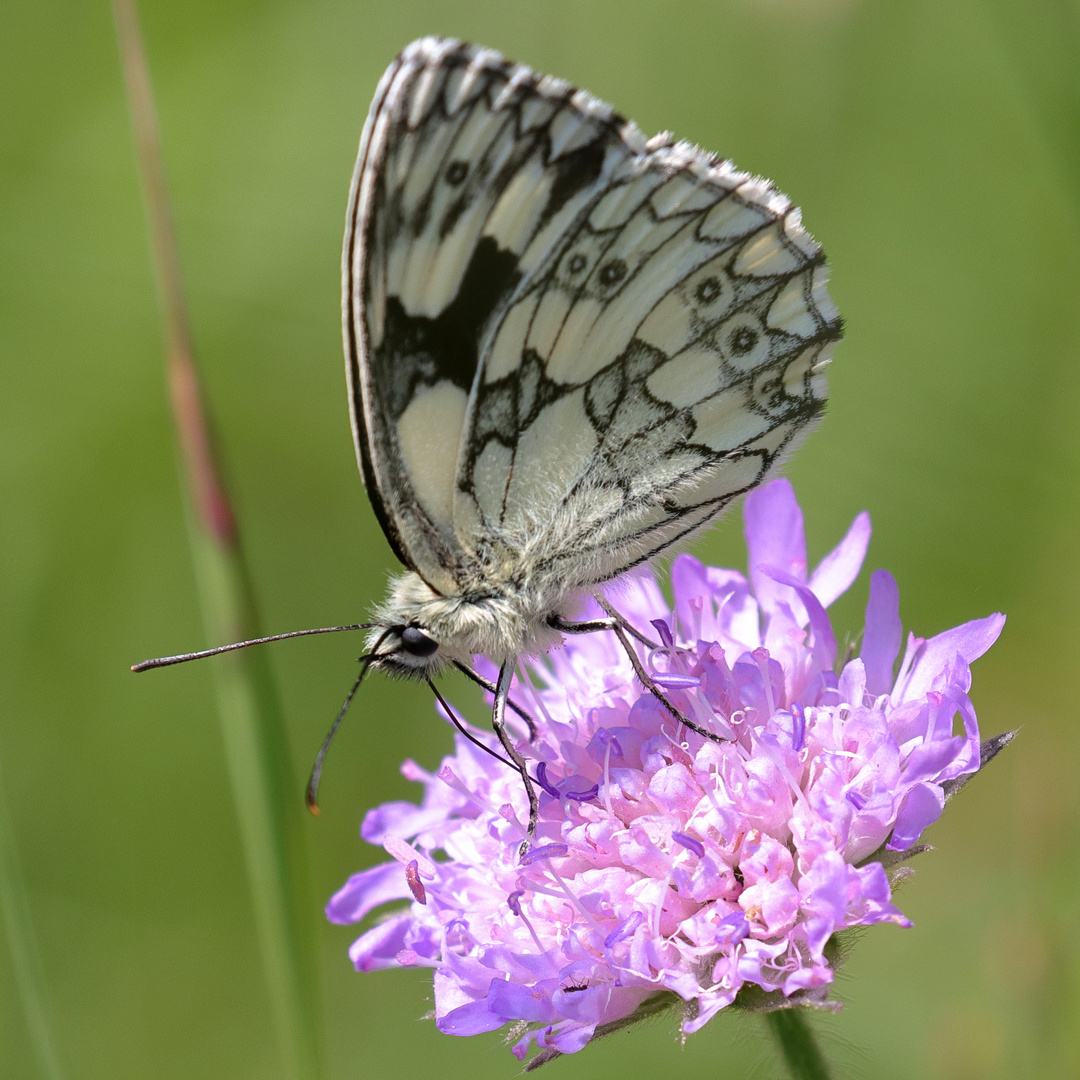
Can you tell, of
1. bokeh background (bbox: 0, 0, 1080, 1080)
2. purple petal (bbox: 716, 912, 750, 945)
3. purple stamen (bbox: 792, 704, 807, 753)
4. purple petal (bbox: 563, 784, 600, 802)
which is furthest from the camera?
bokeh background (bbox: 0, 0, 1080, 1080)

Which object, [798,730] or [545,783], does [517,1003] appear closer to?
[545,783]

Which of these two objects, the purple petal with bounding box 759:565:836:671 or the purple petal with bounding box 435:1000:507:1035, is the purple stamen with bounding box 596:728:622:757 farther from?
the purple petal with bounding box 435:1000:507:1035

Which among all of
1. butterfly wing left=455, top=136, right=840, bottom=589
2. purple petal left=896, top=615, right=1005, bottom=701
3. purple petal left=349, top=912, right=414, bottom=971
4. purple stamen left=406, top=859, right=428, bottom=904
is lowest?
purple petal left=349, top=912, right=414, bottom=971

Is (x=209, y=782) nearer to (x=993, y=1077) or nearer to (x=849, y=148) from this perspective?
(x=993, y=1077)

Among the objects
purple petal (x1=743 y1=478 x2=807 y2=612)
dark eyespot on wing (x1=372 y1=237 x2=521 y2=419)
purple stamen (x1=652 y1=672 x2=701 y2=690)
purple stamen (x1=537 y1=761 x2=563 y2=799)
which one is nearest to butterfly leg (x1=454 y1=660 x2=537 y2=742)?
purple stamen (x1=537 y1=761 x2=563 y2=799)

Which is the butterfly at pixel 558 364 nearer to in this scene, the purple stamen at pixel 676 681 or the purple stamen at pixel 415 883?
the purple stamen at pixel 676 681

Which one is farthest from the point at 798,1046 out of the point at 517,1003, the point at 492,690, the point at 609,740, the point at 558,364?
the point at 558,364

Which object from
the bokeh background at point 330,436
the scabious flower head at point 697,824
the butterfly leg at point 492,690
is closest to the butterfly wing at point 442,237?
the butterfly leg at point 492,690

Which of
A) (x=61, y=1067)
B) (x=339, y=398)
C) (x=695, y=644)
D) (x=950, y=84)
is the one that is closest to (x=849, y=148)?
(x=950, y=84)
